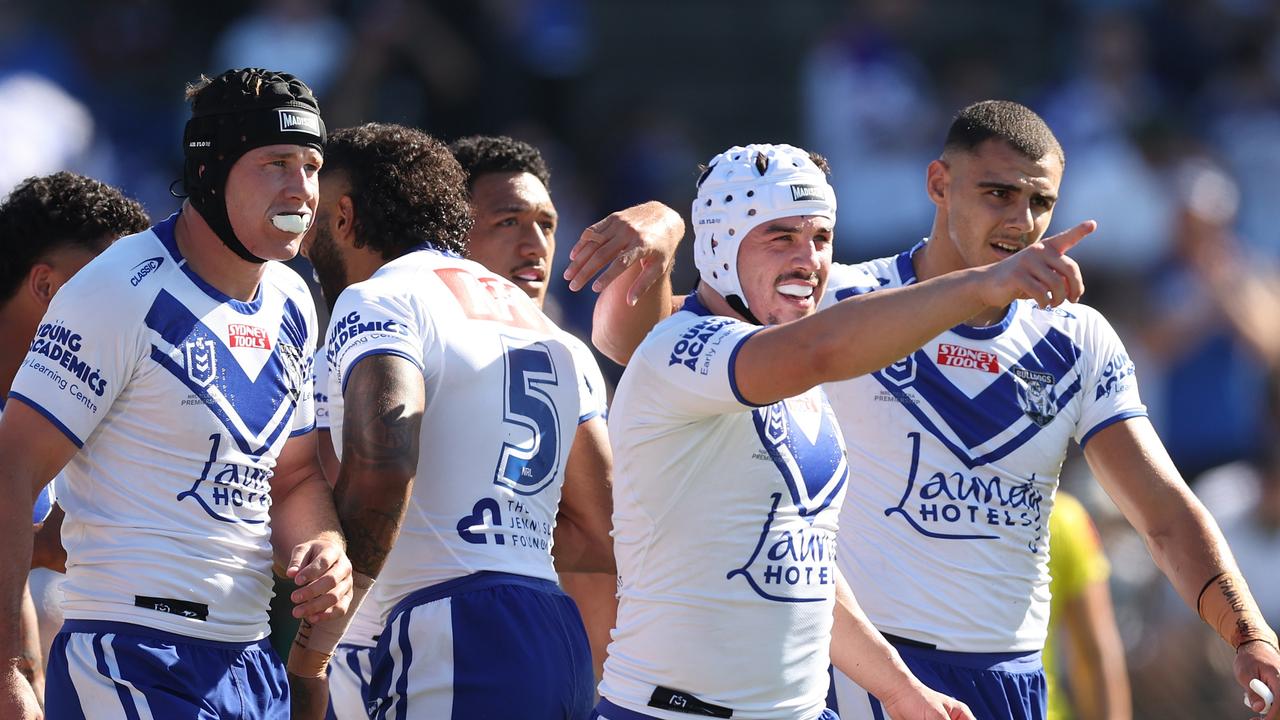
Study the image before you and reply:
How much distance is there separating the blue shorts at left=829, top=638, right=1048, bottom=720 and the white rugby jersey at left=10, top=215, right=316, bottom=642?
218cm

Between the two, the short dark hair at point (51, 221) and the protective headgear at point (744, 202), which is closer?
the protective headgear at point (744, 202)

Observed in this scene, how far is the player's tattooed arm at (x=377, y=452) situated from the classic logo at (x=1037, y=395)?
7.52 feet

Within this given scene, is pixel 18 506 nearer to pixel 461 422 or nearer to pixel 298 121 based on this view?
pixel 461 422

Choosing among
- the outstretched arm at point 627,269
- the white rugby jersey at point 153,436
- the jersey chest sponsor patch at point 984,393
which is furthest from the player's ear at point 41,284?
the jersey chest sponsor patch at point 984,393

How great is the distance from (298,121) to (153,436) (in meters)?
1.06

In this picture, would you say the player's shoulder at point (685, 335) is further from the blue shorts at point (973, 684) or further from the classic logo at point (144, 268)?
the blue shorts at point (973, 684)

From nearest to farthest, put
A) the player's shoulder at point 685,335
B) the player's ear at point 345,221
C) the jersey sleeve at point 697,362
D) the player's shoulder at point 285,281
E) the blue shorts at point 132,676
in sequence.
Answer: the jersey sleeve at point 697,362, the player's shoulder at point 685,335, the blue shorts at point 132,676, the player's shoulder at point 285,281, the player's ear at point 345,221

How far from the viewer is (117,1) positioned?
51.2 feet

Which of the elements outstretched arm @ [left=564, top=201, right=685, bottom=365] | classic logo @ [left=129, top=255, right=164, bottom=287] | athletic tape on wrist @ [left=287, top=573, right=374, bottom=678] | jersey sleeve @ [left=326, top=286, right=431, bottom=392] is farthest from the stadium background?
classic logo @ [left=129, top=255, right=164, bottom=287]

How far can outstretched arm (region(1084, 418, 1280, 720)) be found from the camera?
5789mm

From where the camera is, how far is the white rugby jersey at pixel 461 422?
5148mm

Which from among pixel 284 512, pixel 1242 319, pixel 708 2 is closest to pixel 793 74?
pixel 708 2

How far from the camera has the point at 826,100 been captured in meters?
15.4

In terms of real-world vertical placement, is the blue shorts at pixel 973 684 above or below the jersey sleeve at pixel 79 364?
below
